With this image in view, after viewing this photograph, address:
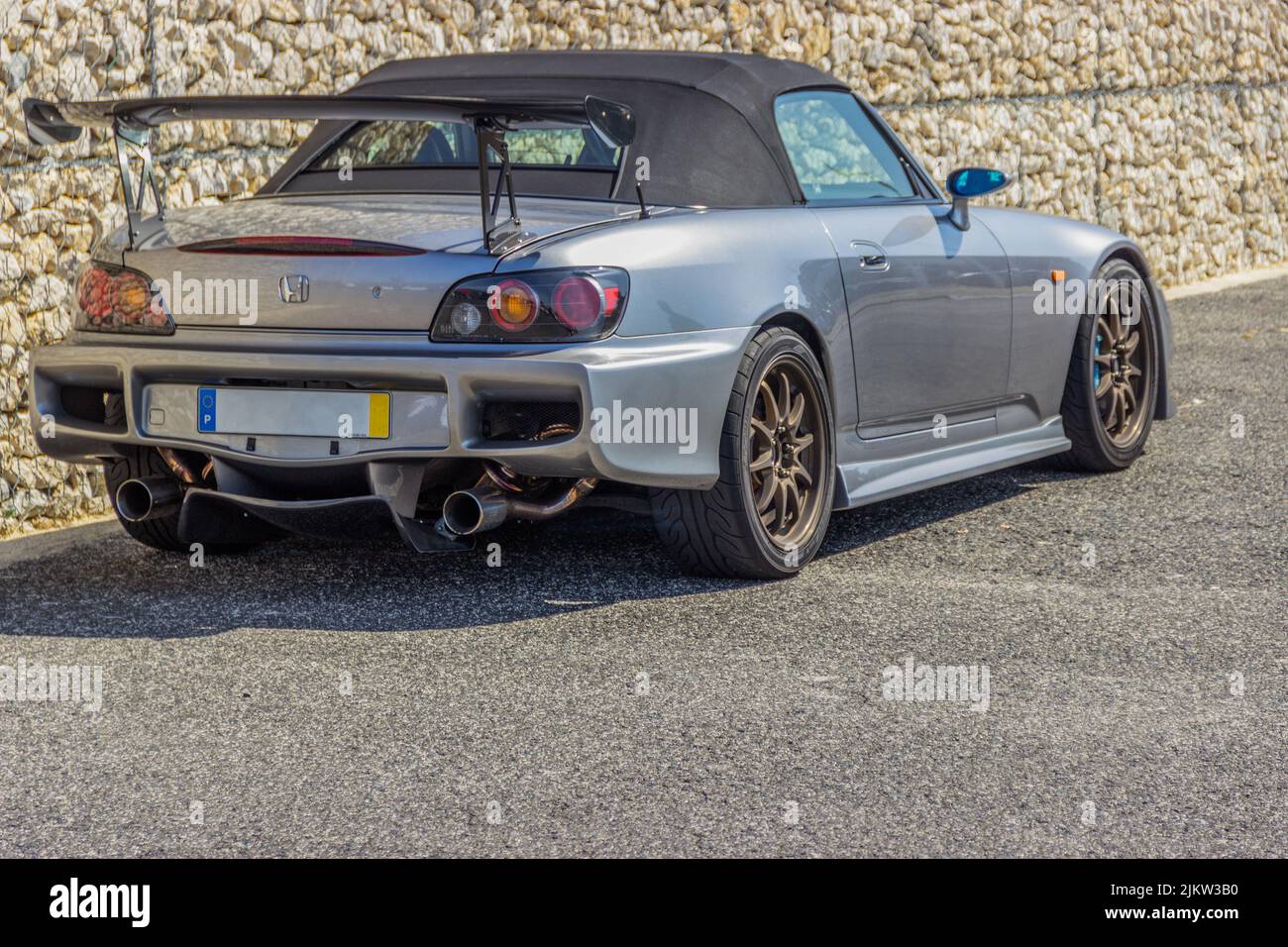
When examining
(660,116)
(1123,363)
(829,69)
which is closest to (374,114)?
(660,116)

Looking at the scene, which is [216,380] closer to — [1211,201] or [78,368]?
[78,368]

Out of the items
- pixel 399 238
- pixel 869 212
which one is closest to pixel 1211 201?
pixel 869 212

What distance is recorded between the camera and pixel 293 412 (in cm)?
484

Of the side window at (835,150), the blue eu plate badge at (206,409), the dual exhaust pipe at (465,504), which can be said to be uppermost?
the side window at (835,150)

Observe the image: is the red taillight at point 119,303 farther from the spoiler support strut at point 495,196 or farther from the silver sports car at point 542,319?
the spoiler support strut at point 495,196

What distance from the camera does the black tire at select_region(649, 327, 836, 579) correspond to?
4.99m

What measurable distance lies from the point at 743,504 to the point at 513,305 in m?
0.85

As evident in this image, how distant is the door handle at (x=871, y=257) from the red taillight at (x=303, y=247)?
4.80 ft

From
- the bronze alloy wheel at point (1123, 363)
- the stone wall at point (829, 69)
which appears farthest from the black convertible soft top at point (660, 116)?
Answer: the bronze alloy wheel at point (1123, 363)

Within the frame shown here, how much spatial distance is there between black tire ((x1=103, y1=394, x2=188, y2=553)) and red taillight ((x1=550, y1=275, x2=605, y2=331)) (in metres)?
1.33

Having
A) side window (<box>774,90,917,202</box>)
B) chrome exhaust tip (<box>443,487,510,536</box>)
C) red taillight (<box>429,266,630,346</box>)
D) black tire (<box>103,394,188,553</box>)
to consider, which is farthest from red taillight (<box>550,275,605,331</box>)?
black tire (<box>103,394,188,553</box>)

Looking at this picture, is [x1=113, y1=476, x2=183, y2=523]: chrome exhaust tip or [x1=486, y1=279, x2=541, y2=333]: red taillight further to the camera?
[x1=113, y1=476, x2=183, y2=523]: chrome exhaust tip

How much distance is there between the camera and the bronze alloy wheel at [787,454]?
523cm

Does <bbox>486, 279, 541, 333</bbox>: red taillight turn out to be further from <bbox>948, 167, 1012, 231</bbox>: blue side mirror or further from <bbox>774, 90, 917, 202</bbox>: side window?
<bbox>948, 167, 1012, 231</bbox>: blue side mirror
